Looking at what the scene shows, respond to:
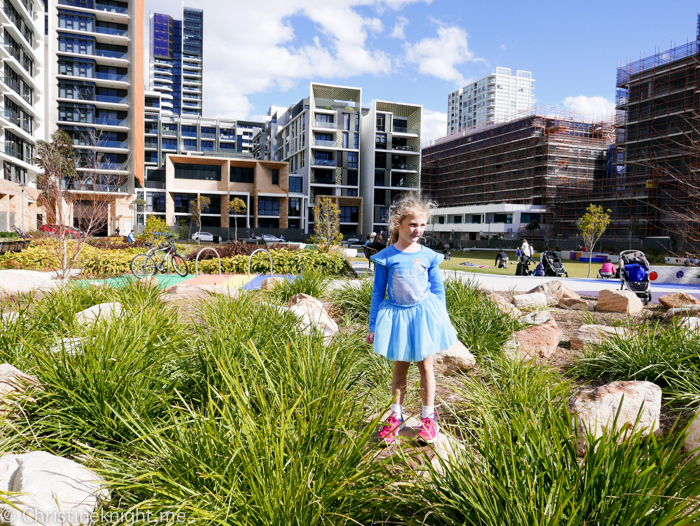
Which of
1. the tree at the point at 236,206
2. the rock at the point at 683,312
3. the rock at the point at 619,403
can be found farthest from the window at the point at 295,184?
the rock at the point at 619,403

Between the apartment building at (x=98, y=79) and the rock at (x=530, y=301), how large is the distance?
4949cm

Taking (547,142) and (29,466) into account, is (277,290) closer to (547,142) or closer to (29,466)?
(29,466)

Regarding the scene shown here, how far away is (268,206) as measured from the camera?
53.6m

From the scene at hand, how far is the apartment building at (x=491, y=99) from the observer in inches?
6540

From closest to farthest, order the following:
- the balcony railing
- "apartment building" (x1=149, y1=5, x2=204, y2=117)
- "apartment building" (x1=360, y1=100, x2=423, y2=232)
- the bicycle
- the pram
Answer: the pram < the bicycle < the balcony railing < "apartment building" (x1=360, y1=100, x2=423, y2=232) < "apartment building" (x1=149, y1=5, x2=204, y2=117)

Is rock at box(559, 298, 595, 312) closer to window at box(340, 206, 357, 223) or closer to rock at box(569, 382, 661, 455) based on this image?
rock at box(569, 382, 661, 455)

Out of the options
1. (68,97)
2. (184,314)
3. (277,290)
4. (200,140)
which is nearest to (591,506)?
(184,314)

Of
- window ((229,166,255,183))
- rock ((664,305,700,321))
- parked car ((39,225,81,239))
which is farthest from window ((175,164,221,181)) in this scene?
rock ((664,305,700,321))

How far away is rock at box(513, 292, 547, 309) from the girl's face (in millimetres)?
5032

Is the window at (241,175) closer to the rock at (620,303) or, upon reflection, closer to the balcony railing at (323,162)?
the balcony railing at (323,162)

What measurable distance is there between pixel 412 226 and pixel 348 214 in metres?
59.8

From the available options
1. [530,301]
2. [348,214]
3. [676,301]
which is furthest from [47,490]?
[348,214]

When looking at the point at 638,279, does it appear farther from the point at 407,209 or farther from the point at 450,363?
the point at 407,209

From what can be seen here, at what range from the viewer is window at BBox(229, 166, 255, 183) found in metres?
52.8
